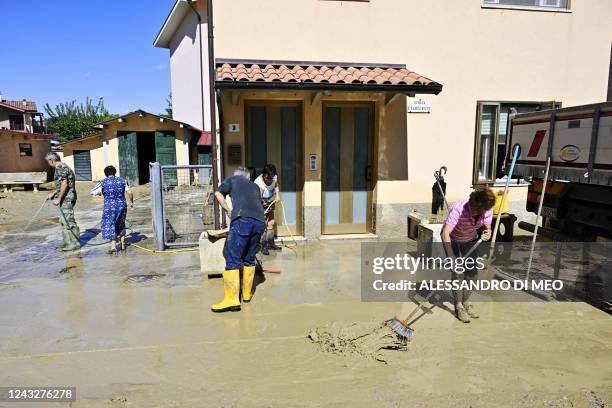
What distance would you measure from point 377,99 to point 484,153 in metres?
2.59

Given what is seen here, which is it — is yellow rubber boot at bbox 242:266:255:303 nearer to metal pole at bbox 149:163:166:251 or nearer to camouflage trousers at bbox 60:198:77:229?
metal pole at bbox 149:163:166:251

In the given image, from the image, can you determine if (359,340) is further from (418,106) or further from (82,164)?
(82,164)

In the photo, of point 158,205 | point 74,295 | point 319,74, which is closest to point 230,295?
point 74,295

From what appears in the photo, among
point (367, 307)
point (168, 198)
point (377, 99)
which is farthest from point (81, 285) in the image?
point (377, 99)

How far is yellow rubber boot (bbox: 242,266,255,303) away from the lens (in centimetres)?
500

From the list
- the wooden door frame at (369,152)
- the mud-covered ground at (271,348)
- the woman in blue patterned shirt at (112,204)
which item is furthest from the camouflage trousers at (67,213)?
the wooden door frame at (369,152)

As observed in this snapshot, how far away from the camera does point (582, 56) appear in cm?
846

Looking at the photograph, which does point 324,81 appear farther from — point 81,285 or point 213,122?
point 81,285

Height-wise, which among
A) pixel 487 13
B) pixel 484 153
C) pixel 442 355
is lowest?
pixel 442 355

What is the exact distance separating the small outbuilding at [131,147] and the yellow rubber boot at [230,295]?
15105 millimetres

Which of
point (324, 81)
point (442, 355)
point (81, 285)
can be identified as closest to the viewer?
point (442, 355)

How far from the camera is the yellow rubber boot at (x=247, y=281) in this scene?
16.4ft

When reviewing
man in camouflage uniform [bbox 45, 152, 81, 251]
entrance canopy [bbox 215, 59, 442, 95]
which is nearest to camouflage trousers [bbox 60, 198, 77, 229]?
man in camouflage uniform [bbox 45, 152, 81, 251]

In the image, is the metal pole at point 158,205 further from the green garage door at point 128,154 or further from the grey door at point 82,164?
the grey door at point 82,164
